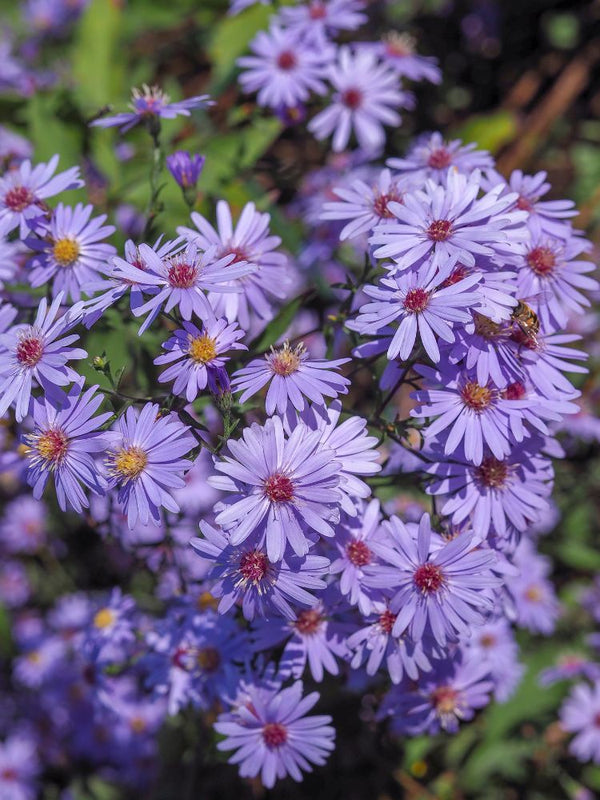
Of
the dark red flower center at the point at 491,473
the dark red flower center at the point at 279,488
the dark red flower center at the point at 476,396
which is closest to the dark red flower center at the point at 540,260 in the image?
the dark red flower center at the point at 476,396

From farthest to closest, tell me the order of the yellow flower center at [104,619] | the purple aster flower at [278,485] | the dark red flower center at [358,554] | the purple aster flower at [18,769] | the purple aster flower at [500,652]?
the purple aster flower at [18,769], the purple aster flower at [500,652], the yellow flower center at [104,619], the dark red flower center at [358,554], the purple aster flower at [278,485]

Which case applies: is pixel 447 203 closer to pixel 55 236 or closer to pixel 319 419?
pixel 319 419

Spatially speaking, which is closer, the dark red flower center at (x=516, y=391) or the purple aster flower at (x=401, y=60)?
the dark red flower center at (x=516, y=391)

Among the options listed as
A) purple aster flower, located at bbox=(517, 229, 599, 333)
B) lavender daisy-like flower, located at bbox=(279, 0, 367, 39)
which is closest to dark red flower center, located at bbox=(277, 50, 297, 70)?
lavender daisy-like flower, located at bbox=(279, 0, 367, 39)

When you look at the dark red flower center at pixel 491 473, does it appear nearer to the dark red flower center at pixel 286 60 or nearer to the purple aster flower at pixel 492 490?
the purple aster flower at pixel 492 490

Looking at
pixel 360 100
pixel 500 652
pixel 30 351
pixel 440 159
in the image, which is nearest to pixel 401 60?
pixel 360 100

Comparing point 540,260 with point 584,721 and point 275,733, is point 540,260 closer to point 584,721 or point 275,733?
point 275,733
